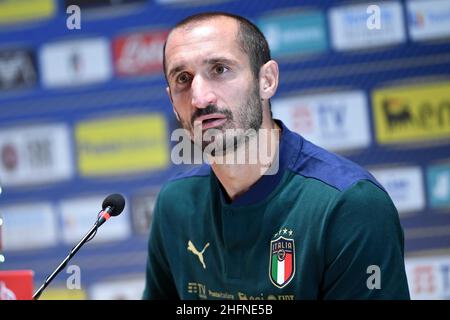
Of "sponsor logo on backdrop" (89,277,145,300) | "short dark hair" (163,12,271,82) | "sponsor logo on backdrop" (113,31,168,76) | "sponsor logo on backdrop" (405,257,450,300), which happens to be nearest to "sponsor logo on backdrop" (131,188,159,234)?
"sponsor logo on backdrop" (89,277,145,300)

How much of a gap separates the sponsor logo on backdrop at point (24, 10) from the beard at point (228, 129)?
1868 millimetres

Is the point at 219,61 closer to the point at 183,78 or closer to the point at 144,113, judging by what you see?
the point at 183,78

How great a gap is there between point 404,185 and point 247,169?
142 centimetres

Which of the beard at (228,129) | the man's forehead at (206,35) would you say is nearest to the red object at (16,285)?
the beard at (228,129)

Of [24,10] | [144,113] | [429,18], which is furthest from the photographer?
[24,10]

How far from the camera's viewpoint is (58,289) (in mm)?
2988

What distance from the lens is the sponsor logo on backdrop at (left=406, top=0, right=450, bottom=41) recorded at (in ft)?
8.67

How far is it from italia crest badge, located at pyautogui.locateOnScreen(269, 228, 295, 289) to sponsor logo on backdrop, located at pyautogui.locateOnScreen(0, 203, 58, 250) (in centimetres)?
188

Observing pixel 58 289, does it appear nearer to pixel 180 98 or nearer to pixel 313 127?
pixel 313 127

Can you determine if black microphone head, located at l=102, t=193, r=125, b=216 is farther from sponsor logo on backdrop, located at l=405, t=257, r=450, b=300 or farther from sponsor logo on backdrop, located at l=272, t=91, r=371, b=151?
sponsor logo on backdrop, located at l=405, t=257, r=450, b=300

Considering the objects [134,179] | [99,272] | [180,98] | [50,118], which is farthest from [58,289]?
[180,98]

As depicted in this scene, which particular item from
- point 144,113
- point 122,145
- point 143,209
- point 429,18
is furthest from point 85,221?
point 429,18

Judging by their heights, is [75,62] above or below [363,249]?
above

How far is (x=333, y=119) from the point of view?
2779 millimetres
